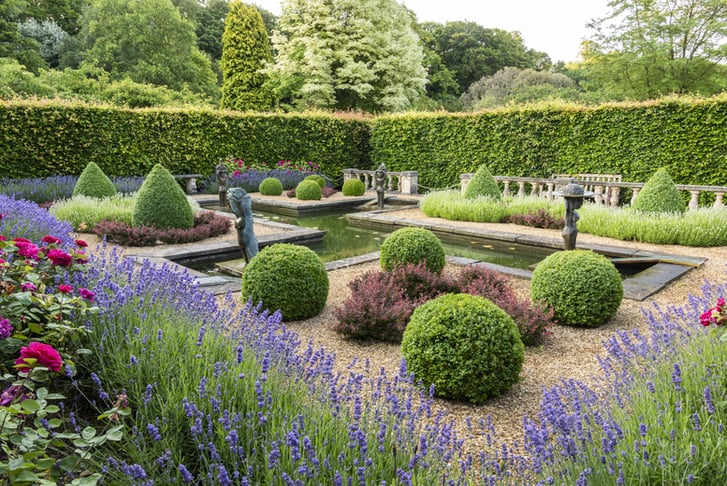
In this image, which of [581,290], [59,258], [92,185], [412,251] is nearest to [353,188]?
[92,185]

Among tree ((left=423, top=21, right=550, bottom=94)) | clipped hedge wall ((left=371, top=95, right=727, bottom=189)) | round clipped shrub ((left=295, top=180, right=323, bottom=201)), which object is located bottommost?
round clipped shrub ((left=295, top=180, right=323, bottom=201))

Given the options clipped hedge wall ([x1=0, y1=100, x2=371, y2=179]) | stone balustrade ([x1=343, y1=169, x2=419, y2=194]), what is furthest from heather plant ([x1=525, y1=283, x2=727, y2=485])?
clipped hedge wall ([x1=0, y1=100, x2=371, y2=179])

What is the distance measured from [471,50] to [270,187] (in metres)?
29.7

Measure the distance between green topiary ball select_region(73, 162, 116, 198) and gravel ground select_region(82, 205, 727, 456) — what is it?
7369 mm

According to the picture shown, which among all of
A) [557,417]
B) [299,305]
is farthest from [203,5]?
[557,417]

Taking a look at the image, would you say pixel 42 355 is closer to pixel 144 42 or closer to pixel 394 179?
pixel 394 179

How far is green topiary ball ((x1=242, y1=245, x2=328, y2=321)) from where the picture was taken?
191 inches

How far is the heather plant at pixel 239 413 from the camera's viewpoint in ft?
5.81

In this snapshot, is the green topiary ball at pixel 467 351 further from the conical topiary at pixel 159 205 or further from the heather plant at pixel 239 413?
the conical topiary at pixel 159 205

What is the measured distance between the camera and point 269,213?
14.1 metres

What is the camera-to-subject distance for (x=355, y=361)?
266cm

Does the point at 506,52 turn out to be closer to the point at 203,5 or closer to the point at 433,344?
the point at 203,5

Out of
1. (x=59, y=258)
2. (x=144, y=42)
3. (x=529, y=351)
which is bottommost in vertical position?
(x=529, y=351)

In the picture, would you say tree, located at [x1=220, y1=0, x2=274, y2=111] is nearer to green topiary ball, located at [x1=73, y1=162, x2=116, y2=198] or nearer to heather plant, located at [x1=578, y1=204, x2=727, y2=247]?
green topiary ball, located at [x1=73, y1=162, x2=116, y2=198]
